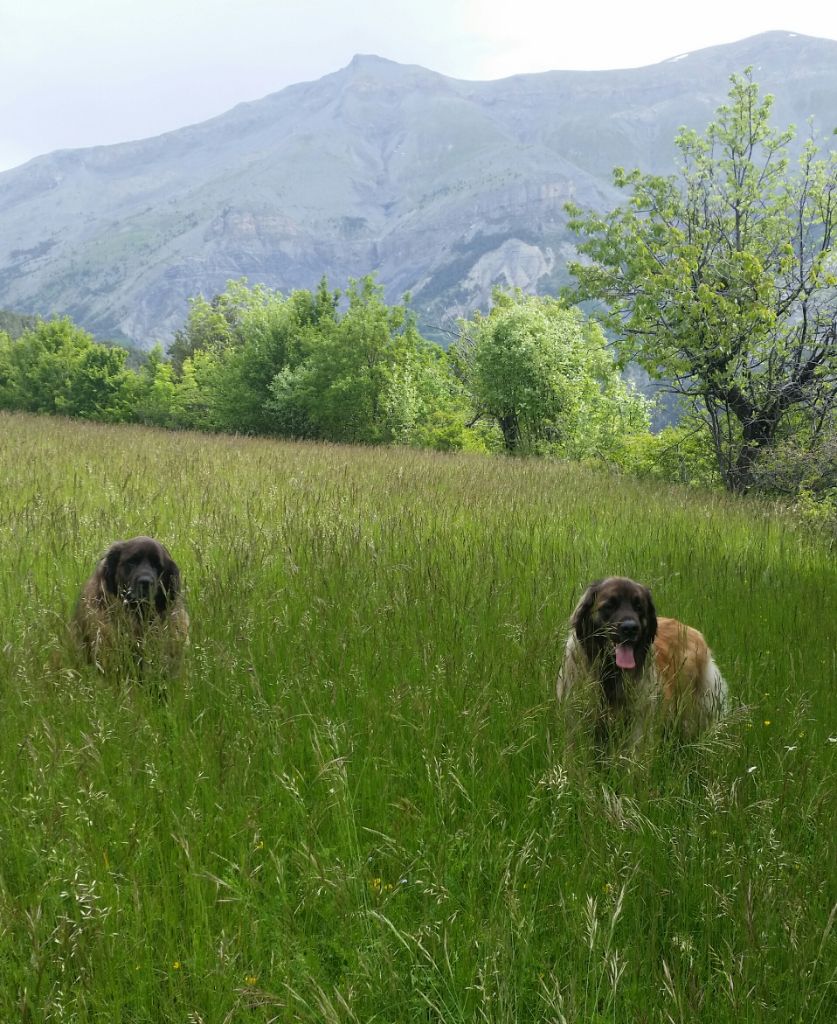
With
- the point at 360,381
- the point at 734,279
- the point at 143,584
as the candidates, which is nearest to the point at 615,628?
the point at 143,584

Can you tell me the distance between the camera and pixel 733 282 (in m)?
10.4

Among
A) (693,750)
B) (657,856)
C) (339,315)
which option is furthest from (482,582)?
(339,315)

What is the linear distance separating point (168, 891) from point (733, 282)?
10889 mm

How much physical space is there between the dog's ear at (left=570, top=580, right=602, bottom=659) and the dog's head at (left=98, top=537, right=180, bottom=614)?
82.7 inches

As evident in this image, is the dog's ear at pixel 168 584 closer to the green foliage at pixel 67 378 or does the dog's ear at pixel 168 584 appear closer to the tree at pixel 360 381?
the tree at pixel 360 381

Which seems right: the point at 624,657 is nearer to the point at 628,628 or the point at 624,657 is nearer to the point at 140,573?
the point at 628,628

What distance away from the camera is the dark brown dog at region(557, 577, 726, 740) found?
2.96m

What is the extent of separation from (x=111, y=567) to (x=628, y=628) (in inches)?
107

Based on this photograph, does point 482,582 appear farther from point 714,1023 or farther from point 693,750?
point 714,1023

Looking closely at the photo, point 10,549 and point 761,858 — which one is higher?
point 10,549

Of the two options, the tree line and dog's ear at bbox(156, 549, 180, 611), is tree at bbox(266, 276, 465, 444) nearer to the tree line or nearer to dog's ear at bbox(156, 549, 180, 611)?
the tree line

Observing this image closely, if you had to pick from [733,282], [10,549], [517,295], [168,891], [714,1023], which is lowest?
[714,1023]

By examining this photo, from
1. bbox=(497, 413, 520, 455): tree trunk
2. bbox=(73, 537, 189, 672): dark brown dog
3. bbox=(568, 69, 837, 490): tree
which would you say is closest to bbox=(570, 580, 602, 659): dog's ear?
bbox=(73, 537, 189, 672): dark brown dog

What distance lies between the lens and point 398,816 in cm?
231
